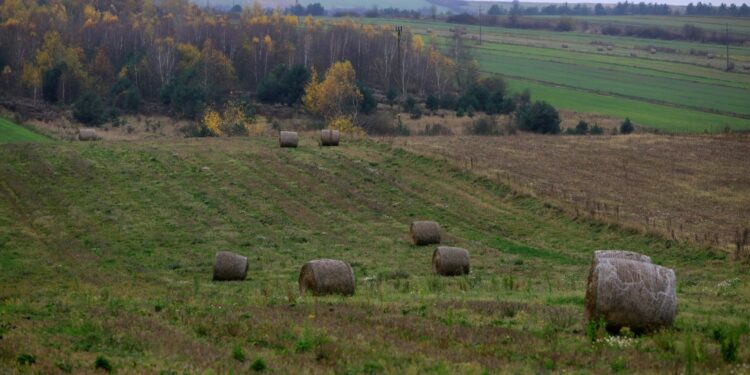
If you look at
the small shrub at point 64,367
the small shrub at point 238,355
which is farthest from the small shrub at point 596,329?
the small shrub at point 64,367

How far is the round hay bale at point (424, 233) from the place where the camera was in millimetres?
31923

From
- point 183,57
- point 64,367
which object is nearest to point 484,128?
point 183,57

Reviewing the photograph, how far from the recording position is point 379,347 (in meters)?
14.0

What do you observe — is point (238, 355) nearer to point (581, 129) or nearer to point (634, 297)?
point (634, 297)

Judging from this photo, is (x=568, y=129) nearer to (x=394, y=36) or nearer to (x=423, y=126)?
(x=423, y=126)

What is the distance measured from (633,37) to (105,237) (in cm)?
12523

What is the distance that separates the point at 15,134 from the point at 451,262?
4024 cm

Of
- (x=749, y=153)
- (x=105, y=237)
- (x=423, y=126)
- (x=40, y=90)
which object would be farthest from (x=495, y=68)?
(x=105, y=237)

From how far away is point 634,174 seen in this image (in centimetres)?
4628

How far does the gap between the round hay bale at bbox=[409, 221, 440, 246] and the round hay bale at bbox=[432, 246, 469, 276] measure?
4996 millimetres

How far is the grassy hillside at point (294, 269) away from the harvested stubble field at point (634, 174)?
156cm

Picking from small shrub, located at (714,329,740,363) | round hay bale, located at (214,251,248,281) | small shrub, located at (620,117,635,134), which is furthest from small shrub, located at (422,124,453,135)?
small shrub, located at (714,329,740,363)

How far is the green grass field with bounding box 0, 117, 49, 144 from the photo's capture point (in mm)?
56900

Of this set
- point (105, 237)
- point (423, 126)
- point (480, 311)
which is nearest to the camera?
point (480, 311)
